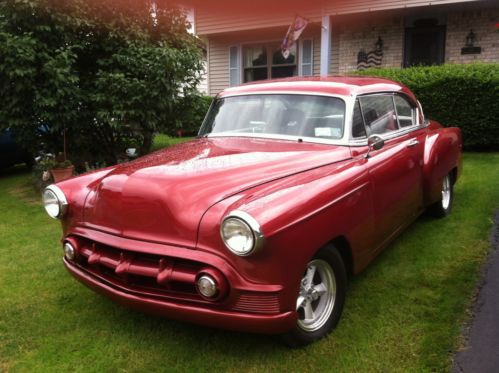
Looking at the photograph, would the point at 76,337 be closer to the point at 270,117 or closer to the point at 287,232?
the point at 287,232

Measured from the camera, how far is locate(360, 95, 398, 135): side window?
3711 mm

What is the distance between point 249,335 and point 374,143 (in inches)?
63.9

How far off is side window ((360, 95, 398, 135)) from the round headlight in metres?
2.29

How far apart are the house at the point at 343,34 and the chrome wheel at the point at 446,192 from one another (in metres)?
5.97

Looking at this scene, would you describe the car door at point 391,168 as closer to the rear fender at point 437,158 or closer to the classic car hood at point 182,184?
the rear fender at point 437,158

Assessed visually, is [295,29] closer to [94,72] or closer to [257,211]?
[94,72]

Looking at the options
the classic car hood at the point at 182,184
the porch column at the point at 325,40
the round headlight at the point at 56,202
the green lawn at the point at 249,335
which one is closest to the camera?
the classic car hood at the point at 182,184

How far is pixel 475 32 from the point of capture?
10969 mm

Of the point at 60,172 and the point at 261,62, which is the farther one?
the point at 261,62

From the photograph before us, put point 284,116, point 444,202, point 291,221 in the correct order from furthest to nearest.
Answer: point 444,202
point 284,116
point 291,221

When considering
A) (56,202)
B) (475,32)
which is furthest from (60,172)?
(475,32)

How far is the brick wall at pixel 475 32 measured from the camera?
35.5 ft

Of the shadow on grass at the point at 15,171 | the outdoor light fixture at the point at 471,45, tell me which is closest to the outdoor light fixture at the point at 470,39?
the outdoor light fixture at the point at 471,45

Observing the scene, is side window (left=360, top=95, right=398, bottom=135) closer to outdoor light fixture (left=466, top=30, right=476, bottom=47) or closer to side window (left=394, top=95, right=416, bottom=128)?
side window (left=394, top=95, right=416, bottom=128)
